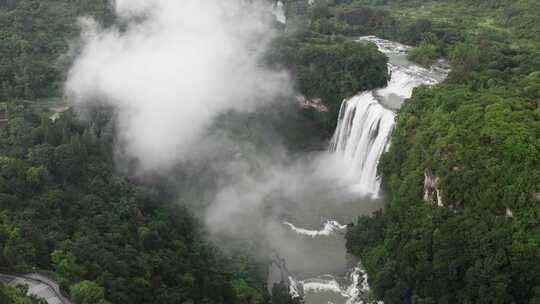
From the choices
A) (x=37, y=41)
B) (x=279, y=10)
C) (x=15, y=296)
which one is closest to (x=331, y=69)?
(x=37, y=41)

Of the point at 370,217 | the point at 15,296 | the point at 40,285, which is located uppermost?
the point at 15,296

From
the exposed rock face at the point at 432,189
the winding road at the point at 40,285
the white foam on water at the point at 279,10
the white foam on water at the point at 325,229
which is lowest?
the white foam on water at the point at 325,229

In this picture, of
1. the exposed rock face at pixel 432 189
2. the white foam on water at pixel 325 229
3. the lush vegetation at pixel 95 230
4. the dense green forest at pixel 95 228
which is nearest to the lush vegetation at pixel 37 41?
the dense green forest at pixel 95 228

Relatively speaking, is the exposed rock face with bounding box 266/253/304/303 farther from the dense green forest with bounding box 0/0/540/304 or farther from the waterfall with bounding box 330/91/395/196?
the waterfall with bounding box 330/91/395/196

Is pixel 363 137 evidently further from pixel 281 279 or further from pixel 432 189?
pixel 281 279

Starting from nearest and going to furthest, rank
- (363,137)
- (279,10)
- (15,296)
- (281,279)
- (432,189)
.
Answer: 1. (15,296)
2. (432,189)
3. (281,279)
4. (363,137)
5. (279,10)

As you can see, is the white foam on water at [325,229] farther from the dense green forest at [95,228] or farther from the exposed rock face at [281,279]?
the dense green forest at [95,228]
